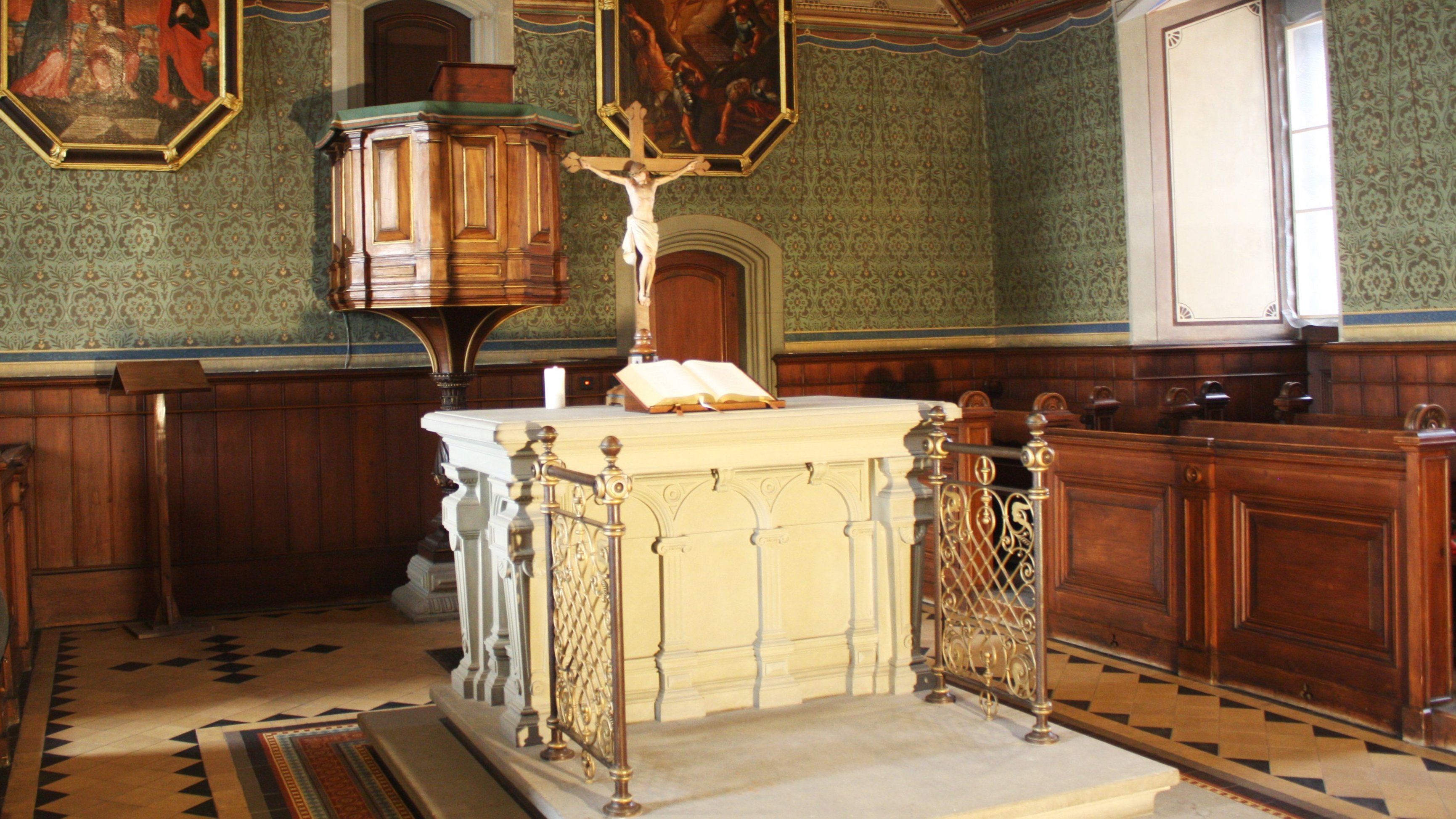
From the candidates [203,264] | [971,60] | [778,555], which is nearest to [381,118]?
[203,264]

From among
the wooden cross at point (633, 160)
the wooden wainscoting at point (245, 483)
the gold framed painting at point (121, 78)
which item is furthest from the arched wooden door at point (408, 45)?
the wooden cross at point (633, 160)

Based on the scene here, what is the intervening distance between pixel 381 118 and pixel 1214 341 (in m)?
5.28

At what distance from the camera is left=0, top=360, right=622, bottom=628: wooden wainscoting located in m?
7.22

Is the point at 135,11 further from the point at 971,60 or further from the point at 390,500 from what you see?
the point at 971,60

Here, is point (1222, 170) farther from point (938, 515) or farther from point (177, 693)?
point (177, 693)

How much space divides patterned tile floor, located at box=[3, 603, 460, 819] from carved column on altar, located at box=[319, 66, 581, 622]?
68cm

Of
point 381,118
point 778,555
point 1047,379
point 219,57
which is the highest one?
point 219,57

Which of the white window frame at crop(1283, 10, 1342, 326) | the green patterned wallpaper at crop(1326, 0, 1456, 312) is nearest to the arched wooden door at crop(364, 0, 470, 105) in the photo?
the green patterned wallpaper at crop(1326, 0, 1456, 312)

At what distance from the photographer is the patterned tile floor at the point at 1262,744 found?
396 cm

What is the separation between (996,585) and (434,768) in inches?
74.1

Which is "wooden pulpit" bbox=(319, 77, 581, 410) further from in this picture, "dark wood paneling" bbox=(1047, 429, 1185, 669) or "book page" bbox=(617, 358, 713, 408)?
"dark wood paneling" bbox=(1047, 429, 1185, 669)

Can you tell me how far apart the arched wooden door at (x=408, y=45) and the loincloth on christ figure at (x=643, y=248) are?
366cm

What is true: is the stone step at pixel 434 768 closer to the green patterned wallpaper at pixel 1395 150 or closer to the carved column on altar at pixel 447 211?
the carved column on altar at pixel 447 211

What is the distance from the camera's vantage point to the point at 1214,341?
832 centimetres
